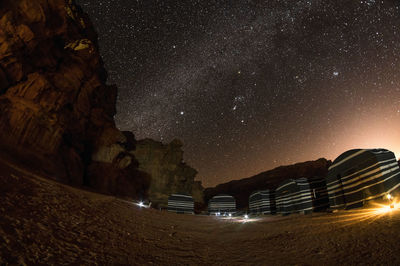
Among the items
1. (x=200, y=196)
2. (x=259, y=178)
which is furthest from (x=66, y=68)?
(x=259, y=178)

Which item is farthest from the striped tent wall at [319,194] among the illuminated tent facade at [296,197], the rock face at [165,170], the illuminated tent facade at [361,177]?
the rock face at [165,170]

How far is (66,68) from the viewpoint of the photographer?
2523cm

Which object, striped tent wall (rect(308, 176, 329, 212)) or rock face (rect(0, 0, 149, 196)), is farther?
rock face (rect(0, 0, 149, 196))

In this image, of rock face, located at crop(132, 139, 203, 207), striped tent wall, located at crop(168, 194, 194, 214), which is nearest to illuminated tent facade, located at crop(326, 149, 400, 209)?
striped tent wall, located at crop(168, 194, 194, 214)

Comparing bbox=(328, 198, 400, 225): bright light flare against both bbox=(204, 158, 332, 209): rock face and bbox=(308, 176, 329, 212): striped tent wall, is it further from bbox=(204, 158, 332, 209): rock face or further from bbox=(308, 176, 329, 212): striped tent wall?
bbox=(204, 158, 332, 209): rock face

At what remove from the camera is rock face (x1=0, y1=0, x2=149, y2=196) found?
18.6m

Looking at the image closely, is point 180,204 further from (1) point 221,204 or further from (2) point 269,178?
(2) point 269,178

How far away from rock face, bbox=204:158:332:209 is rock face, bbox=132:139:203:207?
20.4 metres

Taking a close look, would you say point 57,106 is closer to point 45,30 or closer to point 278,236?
point 45,30

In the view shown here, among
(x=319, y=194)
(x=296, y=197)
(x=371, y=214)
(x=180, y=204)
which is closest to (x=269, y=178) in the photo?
(x=180, y=204)

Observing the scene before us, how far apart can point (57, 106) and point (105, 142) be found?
8910mm

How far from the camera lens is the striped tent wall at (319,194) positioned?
15.9 m

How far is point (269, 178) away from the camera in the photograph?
247 ft

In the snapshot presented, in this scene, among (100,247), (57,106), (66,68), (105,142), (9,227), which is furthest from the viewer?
(105,142)
